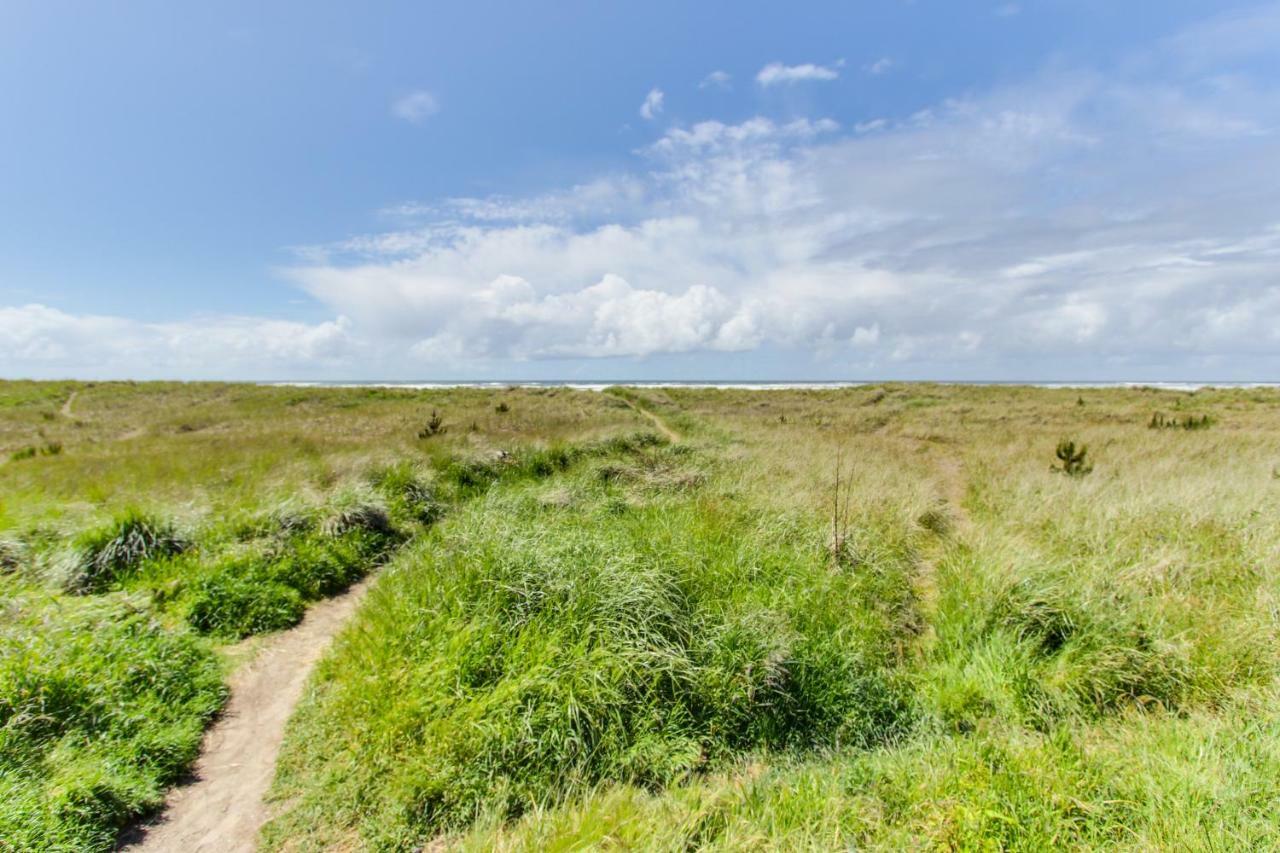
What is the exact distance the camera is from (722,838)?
3098mm

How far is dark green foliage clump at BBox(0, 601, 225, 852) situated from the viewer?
330cm

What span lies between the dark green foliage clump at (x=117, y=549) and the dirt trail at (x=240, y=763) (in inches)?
100

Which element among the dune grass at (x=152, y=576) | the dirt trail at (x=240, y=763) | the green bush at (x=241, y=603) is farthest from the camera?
the green bush at (x=241, y=603)

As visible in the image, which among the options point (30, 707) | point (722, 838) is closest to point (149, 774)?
point (30, 707)

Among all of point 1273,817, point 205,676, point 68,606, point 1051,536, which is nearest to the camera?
point 1273,817

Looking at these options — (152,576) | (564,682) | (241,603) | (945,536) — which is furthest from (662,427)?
(564,682)

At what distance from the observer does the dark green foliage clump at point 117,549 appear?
6383 millimetres

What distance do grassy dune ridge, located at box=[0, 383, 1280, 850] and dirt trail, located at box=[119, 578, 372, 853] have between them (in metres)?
0.18

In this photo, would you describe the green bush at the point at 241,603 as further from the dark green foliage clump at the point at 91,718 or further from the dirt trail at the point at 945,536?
the dirt trail at the point at 945,536

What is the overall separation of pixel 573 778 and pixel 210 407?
1578 inches

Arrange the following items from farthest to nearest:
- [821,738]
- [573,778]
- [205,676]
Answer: [205,676]
[821,738]
[573,778]

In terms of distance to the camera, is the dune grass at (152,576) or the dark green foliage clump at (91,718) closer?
the dark green foliage clump at (91,718)

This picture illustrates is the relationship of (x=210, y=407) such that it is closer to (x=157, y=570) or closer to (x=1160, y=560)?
(x=157, y=570)

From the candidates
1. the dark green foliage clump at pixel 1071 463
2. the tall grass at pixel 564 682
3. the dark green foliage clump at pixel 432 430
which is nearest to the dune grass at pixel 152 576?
the tall grass at pixel 564 682
